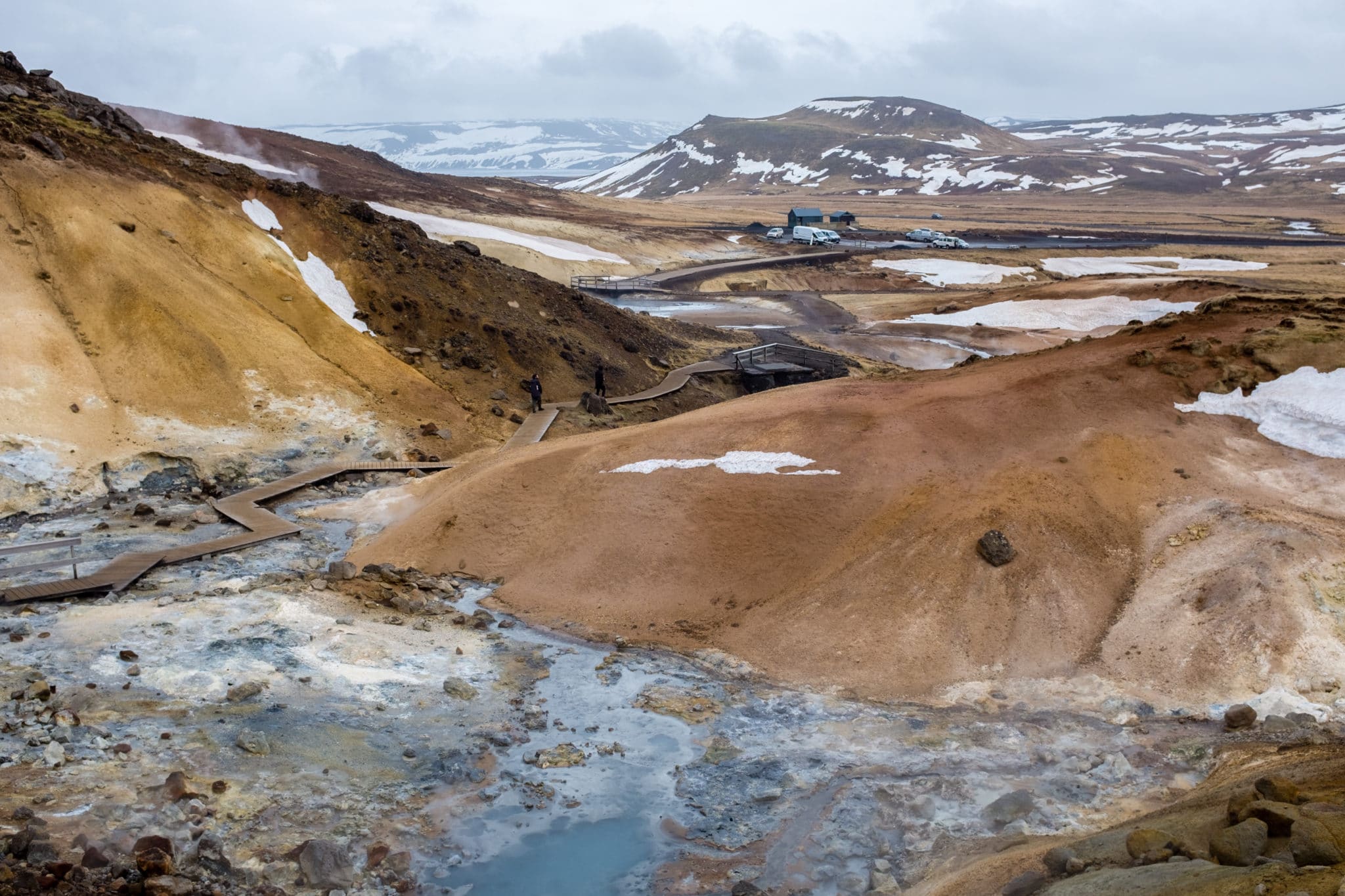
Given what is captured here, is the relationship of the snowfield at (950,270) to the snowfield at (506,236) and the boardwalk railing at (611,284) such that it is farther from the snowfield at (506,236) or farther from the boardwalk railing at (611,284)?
the snowfield at (506,236)

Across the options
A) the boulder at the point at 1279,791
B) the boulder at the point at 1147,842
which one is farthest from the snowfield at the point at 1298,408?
the boulder at the point at 1147,842

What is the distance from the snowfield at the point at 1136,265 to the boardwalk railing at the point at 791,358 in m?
39.3

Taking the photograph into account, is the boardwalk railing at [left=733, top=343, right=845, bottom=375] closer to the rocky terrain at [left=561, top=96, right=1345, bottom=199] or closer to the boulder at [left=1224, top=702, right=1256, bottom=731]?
the boulder at [left=1224, top=702, right=1256, bottom=731]

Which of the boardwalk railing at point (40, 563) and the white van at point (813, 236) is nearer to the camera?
the boardwalk railing at point (40, 563)

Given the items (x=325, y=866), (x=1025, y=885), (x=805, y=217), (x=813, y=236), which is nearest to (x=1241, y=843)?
(x=1025, y=885)

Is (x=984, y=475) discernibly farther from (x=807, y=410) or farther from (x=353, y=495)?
(x=353, y=495)

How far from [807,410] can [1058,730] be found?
9405 millimetres

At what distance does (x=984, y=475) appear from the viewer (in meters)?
19.5

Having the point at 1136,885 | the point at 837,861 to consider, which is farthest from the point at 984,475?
the point at 1136,885

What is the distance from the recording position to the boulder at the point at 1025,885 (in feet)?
33.7

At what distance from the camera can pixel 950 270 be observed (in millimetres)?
77812

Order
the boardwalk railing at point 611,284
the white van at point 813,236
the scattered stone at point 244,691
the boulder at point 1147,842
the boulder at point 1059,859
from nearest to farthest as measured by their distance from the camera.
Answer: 1. the boulder at point 1147,842
2. the boulder at point 1059,859
3. the scattered stone at point 244,691
4. the boardwalk railing at point 611,284
5. the white van at point 813,236

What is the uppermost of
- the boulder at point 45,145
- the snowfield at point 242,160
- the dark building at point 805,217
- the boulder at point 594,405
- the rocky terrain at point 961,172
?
the rocky terrain at point 961,172

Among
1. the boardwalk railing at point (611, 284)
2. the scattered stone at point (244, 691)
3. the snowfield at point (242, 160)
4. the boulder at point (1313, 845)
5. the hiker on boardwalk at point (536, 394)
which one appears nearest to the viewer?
the boulder at point (1313, 845)
